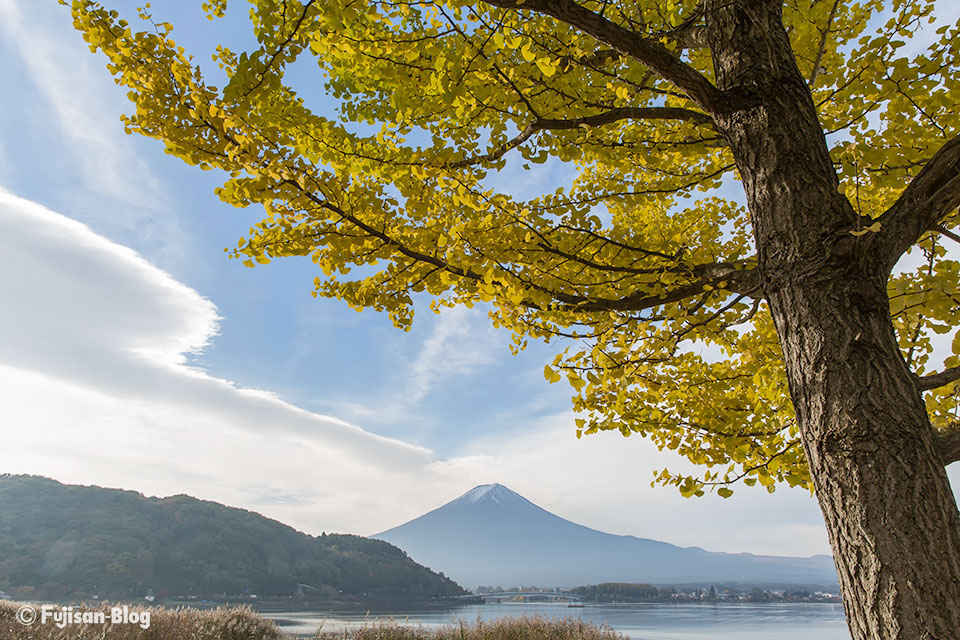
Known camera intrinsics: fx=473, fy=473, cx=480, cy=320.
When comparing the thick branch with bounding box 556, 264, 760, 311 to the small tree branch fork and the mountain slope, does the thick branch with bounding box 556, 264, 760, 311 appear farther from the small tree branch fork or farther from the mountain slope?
the mountain slope

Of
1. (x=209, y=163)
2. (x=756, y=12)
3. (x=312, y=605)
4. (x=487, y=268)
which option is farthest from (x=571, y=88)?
(x=312, y=605)

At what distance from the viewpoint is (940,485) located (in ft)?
5.62

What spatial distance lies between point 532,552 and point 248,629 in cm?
18529

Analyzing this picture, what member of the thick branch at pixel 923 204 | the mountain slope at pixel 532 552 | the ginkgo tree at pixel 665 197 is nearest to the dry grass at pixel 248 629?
the ginkgo tree at pixel 665 197

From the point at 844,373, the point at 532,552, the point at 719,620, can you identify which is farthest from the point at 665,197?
the point at 532,552

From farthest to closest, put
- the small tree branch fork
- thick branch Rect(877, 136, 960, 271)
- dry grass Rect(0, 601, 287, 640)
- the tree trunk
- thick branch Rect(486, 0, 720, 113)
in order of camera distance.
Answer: dry grass Rect(0, 601, 287, 640) < thick branch Rect(486, 0, 720, 113) < the small tree branch fork < thick branch Rect(877, 136, 960, 271) < the tree trunk

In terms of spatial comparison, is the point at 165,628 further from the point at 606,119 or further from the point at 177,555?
the point at 177,555

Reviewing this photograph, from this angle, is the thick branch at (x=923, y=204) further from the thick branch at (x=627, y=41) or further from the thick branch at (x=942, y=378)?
the thick branch at (x=627, y=41)

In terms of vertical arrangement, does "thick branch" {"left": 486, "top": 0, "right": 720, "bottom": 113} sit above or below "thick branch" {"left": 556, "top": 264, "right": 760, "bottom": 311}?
above

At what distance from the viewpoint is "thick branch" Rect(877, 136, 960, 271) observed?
185 cm

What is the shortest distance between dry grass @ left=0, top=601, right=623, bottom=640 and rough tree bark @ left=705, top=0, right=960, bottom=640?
255 inches

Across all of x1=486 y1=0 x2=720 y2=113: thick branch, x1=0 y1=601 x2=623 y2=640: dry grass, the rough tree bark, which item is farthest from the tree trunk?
x1=0 y1=601 x2=623 y2=640: dry grass

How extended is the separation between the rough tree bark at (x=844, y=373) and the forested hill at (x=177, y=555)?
35.2m

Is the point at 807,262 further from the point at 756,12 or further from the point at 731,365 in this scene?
the point at 731,365
